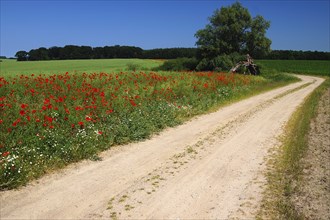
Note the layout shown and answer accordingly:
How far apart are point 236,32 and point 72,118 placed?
4668 cm

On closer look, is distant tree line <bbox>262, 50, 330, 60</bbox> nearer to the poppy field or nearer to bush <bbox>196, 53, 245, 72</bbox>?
bush <bbox>196, 53, 245, 72</bbox>

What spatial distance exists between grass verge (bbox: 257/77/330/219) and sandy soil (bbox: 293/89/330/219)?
0.43 ft

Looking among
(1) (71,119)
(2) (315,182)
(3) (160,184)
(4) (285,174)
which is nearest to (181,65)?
(1) (71,119)

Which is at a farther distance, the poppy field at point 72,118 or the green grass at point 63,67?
the green grass at point 63,67

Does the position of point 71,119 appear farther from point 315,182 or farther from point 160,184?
point 315,182

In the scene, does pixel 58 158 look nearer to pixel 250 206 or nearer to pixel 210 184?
pixel 210 184

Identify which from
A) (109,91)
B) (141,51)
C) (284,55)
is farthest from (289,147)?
(284,55)

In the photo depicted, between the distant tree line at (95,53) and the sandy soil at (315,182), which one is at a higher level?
the distant tree line at (95,53)

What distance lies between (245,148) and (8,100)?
7.50 metres

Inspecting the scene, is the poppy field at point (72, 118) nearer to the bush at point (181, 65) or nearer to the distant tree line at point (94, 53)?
the bush at point (181, 65)

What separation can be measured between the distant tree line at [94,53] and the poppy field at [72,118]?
169 feet

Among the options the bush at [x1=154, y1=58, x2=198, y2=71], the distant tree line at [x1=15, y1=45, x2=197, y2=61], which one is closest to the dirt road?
the bush at [x1=154, y1=58, x2=198, y2=71]

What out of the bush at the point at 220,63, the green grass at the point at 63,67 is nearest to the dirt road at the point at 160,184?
the green grass at the point at 63,67

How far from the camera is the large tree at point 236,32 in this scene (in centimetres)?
5166
